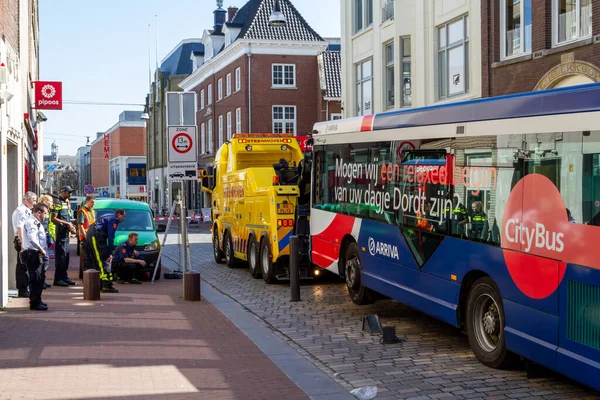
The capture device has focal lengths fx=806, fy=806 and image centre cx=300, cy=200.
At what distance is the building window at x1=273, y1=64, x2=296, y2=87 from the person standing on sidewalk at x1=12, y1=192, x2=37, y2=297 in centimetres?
3931

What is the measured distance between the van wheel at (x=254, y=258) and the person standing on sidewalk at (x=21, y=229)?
494cm

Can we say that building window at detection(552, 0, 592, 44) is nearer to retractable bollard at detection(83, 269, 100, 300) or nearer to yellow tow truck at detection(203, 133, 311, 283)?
yellow tow truck at detection(203, 133, 311, 283)

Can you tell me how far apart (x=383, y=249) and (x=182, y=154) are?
6.01m

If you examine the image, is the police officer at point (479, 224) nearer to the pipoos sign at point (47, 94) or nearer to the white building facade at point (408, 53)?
the white building facade at point (408, 53)

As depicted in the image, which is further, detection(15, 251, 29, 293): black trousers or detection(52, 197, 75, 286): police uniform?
detection(52, 197, 75, 286): police uniform

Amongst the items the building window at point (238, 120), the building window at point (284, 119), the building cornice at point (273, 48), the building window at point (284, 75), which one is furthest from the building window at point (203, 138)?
the building window at point (284, 75)

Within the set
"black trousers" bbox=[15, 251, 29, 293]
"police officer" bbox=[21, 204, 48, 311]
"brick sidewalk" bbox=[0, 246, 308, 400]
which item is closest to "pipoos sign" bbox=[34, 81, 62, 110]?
"black trousers" bbox=[15, 251, 29, 293]

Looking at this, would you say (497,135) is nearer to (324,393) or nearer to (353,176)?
(324,393)

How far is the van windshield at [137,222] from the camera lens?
60.8ft

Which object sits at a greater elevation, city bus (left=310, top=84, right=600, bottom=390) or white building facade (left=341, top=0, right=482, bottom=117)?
white building facade (left=341, top=0, right=482, bottom=117)

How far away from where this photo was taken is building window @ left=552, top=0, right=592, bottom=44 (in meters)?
18.3

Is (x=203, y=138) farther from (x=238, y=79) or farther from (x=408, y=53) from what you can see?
(x=408, y=53)

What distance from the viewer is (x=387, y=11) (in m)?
28.5

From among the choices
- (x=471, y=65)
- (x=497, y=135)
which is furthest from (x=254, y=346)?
(x=471, y=65)
